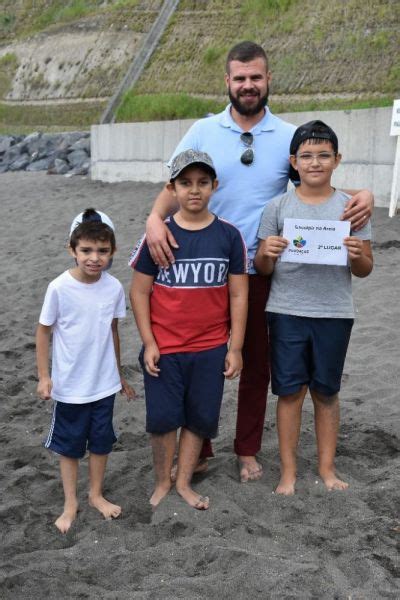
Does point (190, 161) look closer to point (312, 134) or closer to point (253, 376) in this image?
point (312, 134)

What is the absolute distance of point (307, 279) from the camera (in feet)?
12.8

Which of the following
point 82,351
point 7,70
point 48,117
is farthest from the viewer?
point 7,70

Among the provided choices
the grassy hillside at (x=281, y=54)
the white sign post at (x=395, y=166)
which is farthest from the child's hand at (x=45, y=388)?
the grassy hillside at (x=281, y=54)

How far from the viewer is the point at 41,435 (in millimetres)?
5086

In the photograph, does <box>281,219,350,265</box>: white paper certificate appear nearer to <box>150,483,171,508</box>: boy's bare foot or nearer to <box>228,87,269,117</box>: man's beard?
<box>228,87,269,117</box>: man's beard

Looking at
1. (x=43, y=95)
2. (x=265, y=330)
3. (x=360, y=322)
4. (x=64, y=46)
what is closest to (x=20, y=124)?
(x=43, y=95)

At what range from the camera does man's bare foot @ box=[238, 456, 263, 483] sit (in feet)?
13.8

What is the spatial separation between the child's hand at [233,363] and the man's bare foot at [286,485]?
61cm

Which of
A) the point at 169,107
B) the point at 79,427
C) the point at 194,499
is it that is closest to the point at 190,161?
the point at 79,427

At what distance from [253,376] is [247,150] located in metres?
1.14

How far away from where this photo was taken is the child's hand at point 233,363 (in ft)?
12.7

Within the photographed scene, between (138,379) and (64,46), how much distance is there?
3135cm

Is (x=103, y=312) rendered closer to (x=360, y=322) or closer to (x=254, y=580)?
(x=254, y=580)

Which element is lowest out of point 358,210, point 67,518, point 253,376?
point 67,518
